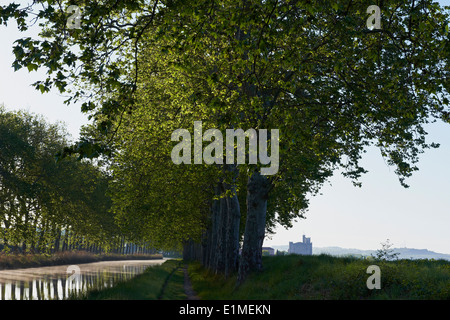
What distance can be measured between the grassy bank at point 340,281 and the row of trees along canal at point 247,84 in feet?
7.96

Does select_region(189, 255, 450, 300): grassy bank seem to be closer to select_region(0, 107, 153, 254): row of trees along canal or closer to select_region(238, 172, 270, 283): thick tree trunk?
select_region(238, 172, 270, 283): thick tree trunk

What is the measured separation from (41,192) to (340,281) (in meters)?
40.2

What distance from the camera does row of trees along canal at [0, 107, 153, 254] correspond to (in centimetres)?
4116

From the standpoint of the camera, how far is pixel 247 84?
674 inches

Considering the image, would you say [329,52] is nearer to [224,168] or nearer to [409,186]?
[224,168]

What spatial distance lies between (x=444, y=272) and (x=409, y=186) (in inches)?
536

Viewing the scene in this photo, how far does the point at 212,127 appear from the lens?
2077cm

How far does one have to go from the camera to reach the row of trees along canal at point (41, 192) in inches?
1620

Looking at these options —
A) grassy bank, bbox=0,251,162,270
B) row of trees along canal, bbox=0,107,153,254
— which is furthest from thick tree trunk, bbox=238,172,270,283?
grassy bank, bbox=0,251,162,270

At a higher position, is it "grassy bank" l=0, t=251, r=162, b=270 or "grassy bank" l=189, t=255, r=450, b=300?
"grassy bank" l=189, t=255, r=450, b=300

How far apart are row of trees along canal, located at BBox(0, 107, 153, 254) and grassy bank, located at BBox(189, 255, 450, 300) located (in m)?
21.2

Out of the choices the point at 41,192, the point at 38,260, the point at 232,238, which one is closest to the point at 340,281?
the point at 232,238

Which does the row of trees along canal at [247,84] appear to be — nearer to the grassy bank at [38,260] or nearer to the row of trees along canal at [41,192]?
the row of trees along canal at [41,192]
